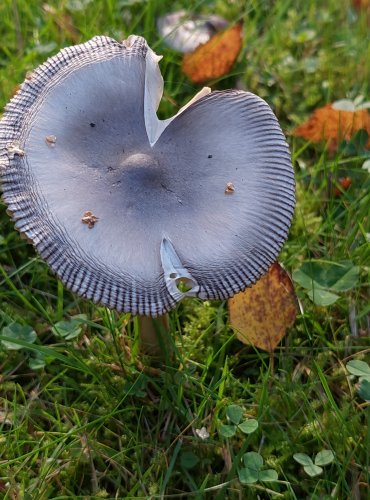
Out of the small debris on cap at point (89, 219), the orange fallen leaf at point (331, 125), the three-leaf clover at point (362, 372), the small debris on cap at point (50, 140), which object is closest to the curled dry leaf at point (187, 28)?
the orange fallen leaf at point (331, 125)

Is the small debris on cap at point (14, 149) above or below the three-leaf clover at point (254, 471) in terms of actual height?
above

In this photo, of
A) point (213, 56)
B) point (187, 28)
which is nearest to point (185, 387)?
point (213, 56)

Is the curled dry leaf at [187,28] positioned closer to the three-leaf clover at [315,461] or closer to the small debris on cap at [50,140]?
the small debris on cap at [50,140]

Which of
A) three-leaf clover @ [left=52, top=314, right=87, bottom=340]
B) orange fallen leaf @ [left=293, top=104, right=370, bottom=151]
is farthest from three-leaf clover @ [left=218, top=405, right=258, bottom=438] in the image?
orange fallen leaf @ [left=293, top=104, right=370, bottom=151]

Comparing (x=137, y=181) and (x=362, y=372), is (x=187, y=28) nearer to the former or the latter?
(x=137, y=181)

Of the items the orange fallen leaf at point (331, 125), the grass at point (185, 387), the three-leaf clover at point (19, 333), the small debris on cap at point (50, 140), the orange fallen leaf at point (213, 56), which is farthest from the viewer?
the orange fallen leaf at point (213, 56)

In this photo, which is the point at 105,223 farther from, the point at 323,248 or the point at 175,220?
the point at 323,248

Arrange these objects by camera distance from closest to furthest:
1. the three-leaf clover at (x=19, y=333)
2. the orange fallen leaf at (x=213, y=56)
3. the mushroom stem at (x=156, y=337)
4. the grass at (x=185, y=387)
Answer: the grass at (x=185, y=387) < the mushroom stem at (x=156, y=337) < the three-leaf clover at (x=19, y=333) < the orange fallen leaf at (x=213, y=56)
